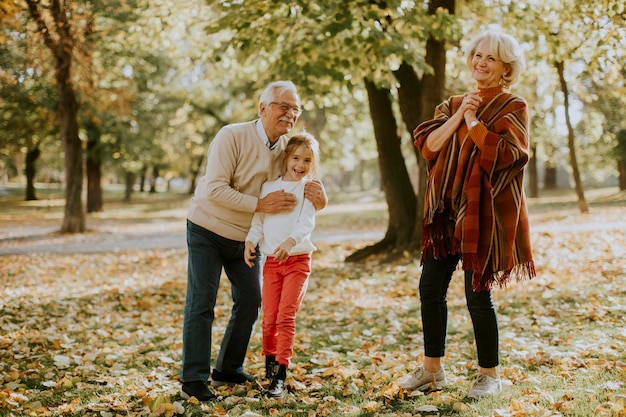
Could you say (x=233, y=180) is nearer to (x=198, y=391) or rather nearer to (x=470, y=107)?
(x=198, y=391)

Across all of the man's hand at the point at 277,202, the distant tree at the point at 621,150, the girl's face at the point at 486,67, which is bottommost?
the man's hand at the point at 277,202

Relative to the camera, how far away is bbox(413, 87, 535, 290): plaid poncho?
134 inches

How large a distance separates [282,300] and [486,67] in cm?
202

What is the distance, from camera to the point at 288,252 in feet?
13.1

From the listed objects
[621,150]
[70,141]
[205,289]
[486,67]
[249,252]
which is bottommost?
[205,289]

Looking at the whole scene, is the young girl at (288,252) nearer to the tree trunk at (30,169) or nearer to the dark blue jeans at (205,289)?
the dark blue jeans at (205,289)

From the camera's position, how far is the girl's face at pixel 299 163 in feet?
13.3

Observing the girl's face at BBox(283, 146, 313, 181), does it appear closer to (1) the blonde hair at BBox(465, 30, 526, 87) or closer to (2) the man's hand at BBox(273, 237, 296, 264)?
(2) the man's hand at BBox(273, 237, 296, 264)

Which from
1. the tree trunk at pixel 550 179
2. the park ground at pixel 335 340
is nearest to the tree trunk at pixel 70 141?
the park ground at pixel 335 340

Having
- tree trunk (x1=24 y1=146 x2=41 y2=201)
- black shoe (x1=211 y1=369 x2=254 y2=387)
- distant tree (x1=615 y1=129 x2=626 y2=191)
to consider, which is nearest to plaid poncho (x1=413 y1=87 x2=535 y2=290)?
black shoe (x1=211 y1=369 x2=254 y2=387)

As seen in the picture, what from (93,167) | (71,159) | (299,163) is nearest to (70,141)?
(71,159)

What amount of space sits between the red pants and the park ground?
35cm

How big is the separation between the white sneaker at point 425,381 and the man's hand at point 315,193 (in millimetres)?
1316

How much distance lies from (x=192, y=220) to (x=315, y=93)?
22.8 ft
